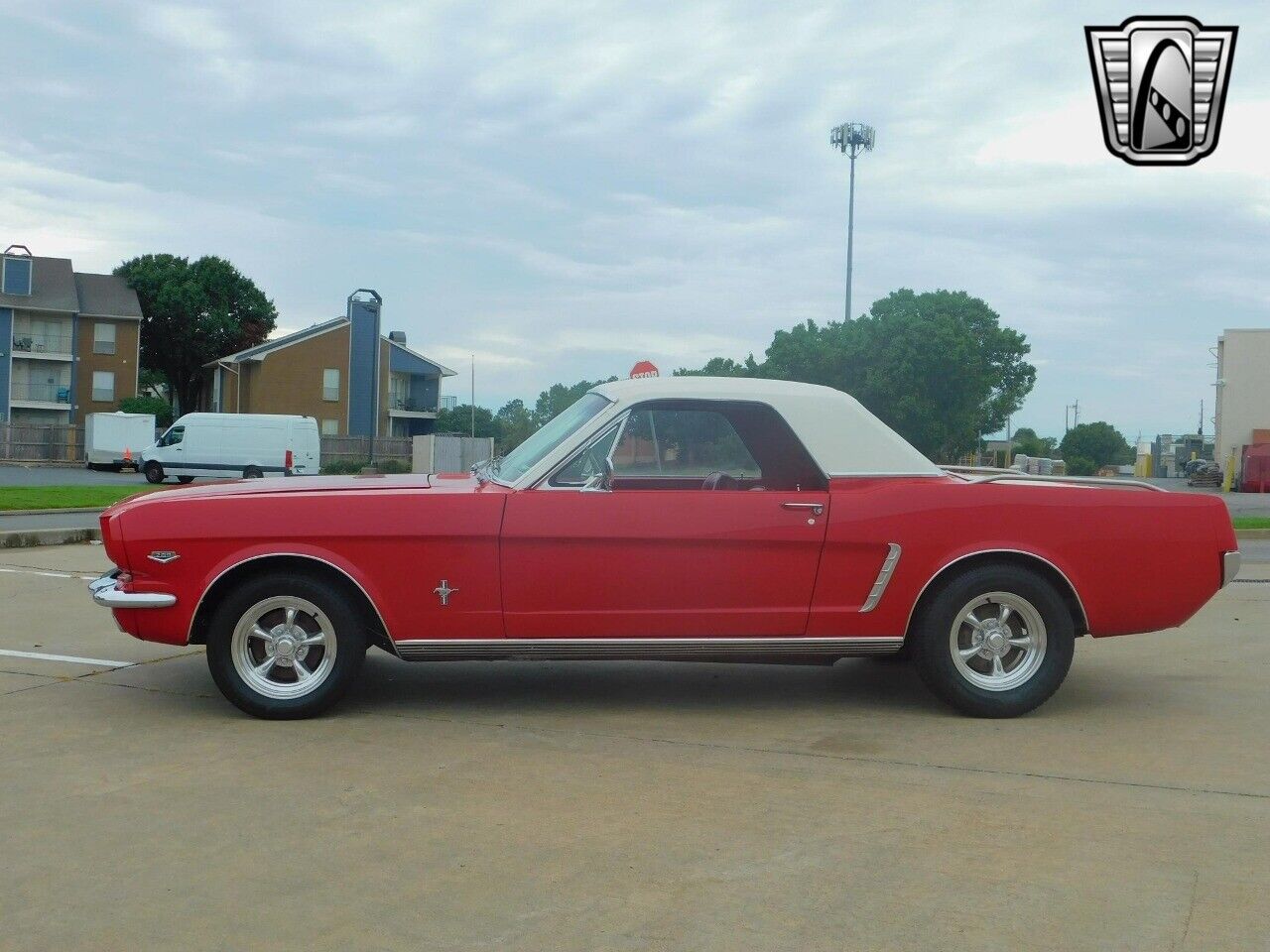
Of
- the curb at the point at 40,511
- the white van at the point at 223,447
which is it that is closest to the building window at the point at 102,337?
the white van at the point at 223,447

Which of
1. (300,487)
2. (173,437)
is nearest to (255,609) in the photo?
(300,487)

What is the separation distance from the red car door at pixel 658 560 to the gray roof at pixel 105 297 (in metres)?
63.8

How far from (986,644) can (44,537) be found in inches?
484

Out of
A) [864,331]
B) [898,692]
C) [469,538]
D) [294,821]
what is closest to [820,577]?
[898,692]

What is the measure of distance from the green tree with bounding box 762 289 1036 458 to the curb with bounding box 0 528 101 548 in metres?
44.0

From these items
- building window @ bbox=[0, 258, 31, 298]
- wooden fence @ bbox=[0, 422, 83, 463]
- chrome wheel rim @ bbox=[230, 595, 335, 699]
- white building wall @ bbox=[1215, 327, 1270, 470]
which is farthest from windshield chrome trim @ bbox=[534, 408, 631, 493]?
building window @ bbox=[0, 258, 31, 298]

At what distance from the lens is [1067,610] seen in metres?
5.92

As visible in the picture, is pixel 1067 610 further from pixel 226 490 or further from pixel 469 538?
pixel 226 490

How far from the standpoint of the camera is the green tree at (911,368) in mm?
58406

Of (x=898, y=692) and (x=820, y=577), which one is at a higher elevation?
(x=820, y=577)

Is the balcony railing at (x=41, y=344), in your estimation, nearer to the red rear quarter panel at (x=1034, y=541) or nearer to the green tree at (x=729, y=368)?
the green tree at (x=729, y=368)

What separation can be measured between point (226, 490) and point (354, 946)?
3093 millimetres

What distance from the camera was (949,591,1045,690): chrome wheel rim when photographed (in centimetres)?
589

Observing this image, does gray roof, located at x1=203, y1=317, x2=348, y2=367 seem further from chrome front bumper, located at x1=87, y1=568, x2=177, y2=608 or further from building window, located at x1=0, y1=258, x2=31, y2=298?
chrome front bumper, located at x1=87, y1=568, x2=177, y2=608
